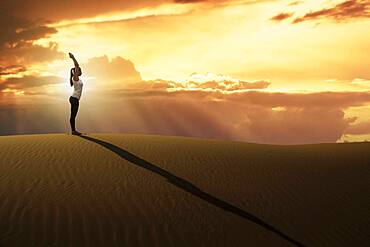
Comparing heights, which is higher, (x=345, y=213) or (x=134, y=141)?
(x=134, y=141)

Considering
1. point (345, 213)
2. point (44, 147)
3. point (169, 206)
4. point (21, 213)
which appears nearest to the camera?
point (21, 213)

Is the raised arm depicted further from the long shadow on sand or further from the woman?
the long shadow on sand

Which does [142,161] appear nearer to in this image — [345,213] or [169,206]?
[169,206]

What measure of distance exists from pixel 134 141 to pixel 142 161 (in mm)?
3457

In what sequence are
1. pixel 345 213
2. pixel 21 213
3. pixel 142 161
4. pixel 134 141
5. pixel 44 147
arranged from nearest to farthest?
pixel 21 213 → pixel 345 213 → pixel 142 161 → pixel 44 147 → pixel 134 141

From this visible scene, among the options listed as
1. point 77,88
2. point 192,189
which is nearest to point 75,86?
point 77,88

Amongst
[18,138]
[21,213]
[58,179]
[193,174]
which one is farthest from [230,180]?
[18,138]

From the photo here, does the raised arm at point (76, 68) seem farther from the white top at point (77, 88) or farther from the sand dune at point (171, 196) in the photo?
the sand dune at point (171, 196)

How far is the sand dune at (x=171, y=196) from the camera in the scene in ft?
28.6

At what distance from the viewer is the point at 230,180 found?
12.5 metres

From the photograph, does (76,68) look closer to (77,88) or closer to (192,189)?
(77,88)

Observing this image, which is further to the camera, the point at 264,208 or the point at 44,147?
the point at 44,147

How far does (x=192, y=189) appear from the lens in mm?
11391

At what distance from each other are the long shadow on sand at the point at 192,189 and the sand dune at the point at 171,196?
0.03 metres
